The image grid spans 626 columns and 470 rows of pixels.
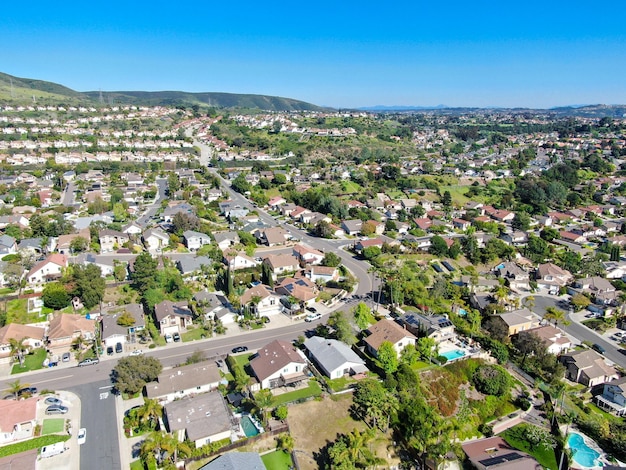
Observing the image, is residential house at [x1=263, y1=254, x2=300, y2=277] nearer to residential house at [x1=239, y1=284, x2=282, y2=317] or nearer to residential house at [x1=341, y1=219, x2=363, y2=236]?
residential house at [x1=239, y1=284, x2=282, y2=317]

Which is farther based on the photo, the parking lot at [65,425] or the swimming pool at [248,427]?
the swimming pool at [248,427]

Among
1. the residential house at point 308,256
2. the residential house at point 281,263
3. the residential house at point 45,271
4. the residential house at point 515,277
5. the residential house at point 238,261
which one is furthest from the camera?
the residential house at point 308,256

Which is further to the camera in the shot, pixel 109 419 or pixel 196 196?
pixel 196 196

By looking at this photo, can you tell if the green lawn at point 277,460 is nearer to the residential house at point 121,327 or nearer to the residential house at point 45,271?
the residential house at point 121,327

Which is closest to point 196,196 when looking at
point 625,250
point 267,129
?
point 625,250

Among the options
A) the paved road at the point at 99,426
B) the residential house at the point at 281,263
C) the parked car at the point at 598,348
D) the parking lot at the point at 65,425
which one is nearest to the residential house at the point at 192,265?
the residential house at the point at 281,263

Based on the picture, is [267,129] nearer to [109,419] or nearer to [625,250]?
[625,250]

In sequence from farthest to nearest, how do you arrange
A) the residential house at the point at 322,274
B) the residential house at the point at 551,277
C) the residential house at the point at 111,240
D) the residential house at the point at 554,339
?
the residential house at the point at 111,240 → the residential house at the point at 551,277 → the residential house at the point at 322,274 → the residential house at the point at 554,339
